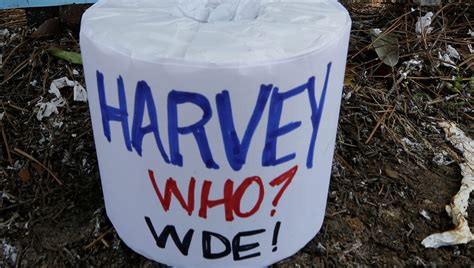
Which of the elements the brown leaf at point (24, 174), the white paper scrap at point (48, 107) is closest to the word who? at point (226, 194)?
the brown leaf at point (24, 174)

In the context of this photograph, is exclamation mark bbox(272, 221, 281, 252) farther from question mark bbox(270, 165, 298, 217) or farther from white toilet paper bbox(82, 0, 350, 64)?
white toilet paper bbox(82, 0, 350, 64)

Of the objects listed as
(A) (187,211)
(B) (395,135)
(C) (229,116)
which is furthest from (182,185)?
(B) (395,135)

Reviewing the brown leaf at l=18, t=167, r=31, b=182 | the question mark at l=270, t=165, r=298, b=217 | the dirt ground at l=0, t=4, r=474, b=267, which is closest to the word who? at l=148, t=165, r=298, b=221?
the question mark at l=270, t=165, r=298, b=217

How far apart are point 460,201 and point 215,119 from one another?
0.86 metres

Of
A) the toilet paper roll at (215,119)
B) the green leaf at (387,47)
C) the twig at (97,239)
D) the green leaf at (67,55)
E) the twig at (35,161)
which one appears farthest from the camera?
the green leaf at (387,47)

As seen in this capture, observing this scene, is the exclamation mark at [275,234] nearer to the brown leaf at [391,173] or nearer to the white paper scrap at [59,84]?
the brown leaf at [391,173]

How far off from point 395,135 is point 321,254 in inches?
23.7

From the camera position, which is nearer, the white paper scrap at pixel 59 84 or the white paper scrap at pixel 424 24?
the white paper scrap at pixel 59 84

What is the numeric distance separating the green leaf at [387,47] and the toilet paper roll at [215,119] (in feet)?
2.64

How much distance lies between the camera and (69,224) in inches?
65.6

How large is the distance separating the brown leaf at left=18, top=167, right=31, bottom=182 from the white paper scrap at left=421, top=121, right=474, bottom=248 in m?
1.11

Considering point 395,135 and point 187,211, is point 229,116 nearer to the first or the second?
point 187,211

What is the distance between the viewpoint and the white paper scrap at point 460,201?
1.63 meters

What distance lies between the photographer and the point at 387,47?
2330mm
